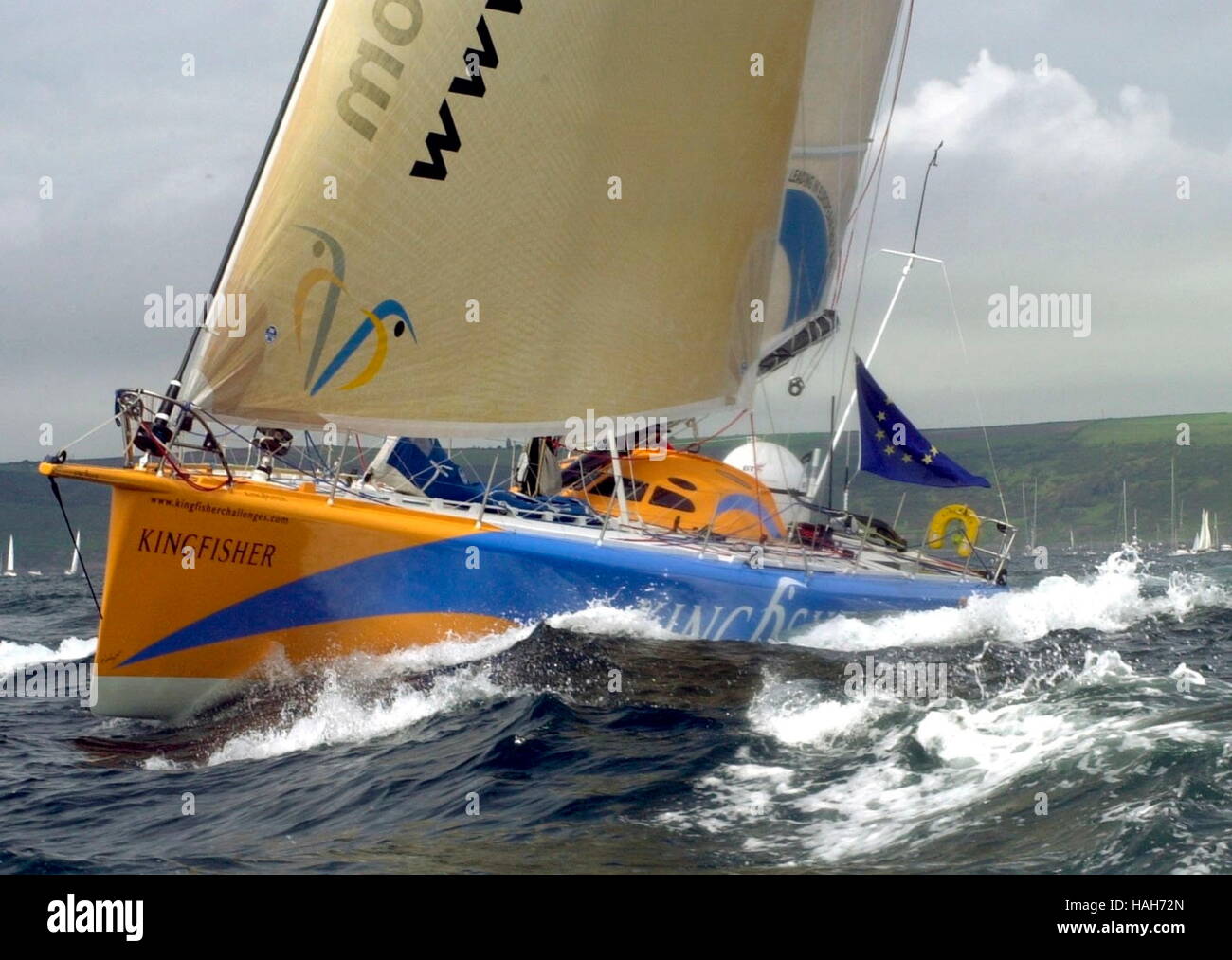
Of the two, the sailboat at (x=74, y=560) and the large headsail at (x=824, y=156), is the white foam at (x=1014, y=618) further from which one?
the sailboat at (x=74, y=560)

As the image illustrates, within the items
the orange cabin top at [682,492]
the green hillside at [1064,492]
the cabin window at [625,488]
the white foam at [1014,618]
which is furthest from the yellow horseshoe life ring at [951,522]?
the green hillside at [1064,492]

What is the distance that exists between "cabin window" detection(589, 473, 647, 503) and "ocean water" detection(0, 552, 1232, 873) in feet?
9.08

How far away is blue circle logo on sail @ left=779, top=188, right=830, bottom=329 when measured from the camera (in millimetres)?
15477

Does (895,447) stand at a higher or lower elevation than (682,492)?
higher

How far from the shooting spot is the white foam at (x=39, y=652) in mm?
15469

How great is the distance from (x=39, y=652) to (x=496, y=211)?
33.0 feet

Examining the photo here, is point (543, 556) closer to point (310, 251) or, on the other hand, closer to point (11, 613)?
point (310, 251)

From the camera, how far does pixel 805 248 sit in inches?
619

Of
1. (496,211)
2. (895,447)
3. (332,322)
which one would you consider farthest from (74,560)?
(496,211)

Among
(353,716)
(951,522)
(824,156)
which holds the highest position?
(824,156)

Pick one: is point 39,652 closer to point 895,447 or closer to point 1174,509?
point 895,447

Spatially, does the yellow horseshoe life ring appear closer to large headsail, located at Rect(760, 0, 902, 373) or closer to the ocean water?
the ocean water

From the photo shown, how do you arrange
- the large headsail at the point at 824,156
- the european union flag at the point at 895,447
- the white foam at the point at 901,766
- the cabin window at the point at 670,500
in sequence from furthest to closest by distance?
the large headsail at the point at 824,156 < the european union flag at the point at 895,447 < the cabin window at the point at 670,500 < the white foam at the point at 901,766

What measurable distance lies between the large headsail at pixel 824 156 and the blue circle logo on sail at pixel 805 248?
0.04 ft
